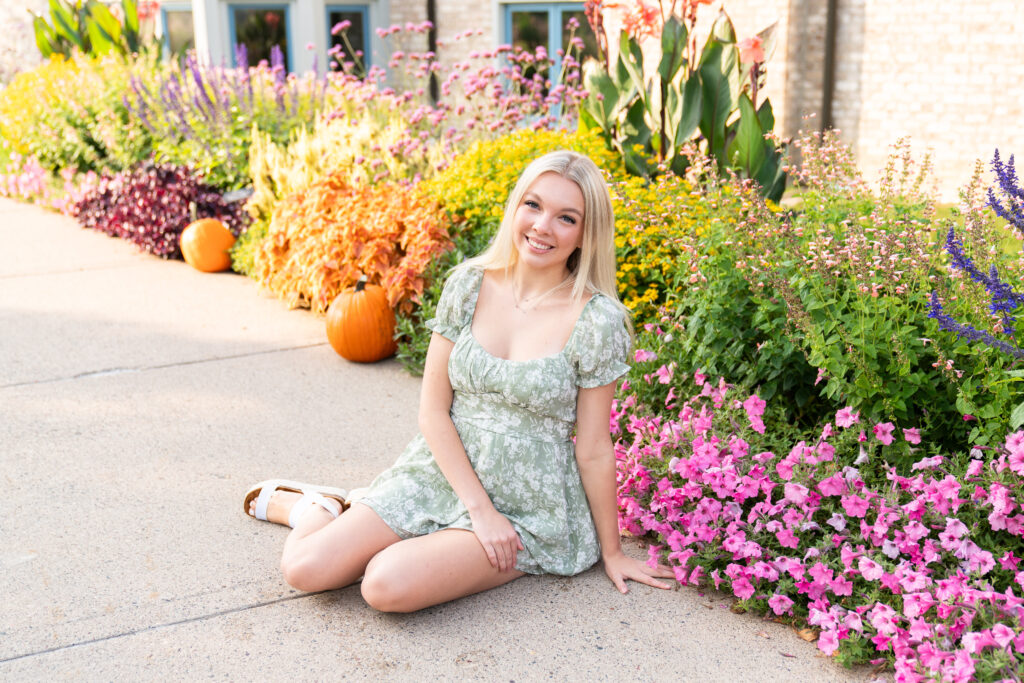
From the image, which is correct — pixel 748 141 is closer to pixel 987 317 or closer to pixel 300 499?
pixel 987 317

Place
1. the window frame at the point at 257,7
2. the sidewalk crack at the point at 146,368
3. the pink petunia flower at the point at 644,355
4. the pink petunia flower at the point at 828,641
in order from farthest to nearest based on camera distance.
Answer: the window frame at the point at 257,7 → the sidewalk crack at the point at 146,368 → the pink petunia flower at the point at 644,355 → the pink petunia flower at the point at 828,641

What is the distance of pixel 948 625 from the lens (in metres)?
2.44

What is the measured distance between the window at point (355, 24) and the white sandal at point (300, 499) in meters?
9.62

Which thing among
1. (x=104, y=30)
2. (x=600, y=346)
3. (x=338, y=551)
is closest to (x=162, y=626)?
(x=338, y=551)

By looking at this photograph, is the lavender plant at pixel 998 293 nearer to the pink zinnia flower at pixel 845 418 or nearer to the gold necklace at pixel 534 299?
the pink zinnia flower at pixel 845 418

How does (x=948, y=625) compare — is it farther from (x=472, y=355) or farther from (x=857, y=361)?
(x=472, y=355)

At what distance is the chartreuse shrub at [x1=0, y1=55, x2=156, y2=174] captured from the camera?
8578 mm

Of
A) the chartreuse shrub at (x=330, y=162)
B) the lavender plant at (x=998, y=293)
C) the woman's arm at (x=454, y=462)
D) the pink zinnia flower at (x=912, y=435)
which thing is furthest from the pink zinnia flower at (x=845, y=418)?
the chartreuse shrub at (x=330, y=162)

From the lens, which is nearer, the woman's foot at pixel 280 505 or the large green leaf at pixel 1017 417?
the large green leaf at pixel 1017 417

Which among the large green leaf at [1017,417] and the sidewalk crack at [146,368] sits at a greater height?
the large green leaf at [1017,417]

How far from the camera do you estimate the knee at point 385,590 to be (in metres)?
2.73

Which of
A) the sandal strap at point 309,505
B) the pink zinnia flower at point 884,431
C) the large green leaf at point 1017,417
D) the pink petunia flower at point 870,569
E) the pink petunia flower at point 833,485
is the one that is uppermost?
the large green leaf at point 1017,417

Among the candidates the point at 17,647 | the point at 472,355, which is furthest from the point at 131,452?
the point at 472,355

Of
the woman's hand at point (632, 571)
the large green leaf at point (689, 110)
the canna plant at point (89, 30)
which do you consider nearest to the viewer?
the woman's hand at point (632, 571)
